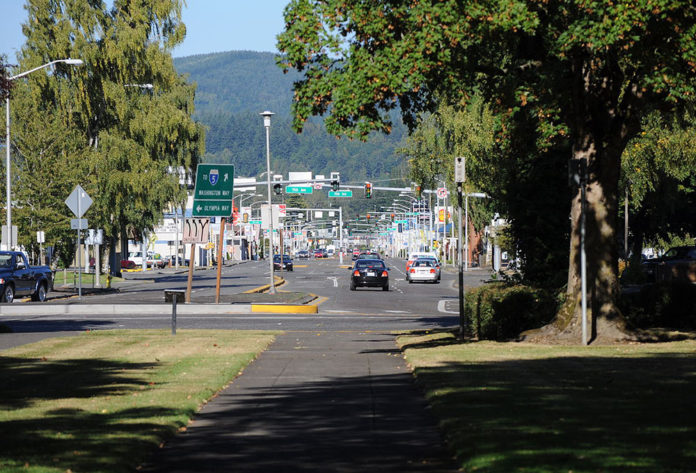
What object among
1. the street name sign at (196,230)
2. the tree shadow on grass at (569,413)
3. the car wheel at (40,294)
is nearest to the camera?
the tree shadow on grass at (569,413)

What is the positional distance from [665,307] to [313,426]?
13.4m

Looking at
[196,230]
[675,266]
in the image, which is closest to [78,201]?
[196,230]

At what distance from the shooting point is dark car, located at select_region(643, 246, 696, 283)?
4097 cm

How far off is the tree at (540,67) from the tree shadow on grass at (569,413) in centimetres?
429

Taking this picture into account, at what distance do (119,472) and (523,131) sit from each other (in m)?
15.5

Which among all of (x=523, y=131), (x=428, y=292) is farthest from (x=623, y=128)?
(x=428, y=292)

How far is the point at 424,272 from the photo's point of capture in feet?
222

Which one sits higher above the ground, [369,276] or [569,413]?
[369,276]

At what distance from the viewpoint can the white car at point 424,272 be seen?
67488 millimetres

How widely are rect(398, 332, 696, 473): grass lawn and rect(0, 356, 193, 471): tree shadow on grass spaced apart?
279 cm

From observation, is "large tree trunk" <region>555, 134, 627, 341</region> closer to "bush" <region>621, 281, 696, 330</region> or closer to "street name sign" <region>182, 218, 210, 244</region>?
"bush" <region>621, 281, 696, 330</region>

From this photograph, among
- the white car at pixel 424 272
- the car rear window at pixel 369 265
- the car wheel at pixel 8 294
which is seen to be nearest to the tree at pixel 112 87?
the car rear window at pixel 369 265

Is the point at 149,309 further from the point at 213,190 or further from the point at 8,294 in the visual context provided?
the point at 8,294

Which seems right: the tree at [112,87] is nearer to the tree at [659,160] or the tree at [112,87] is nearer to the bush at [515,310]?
the tree at [659,160]
